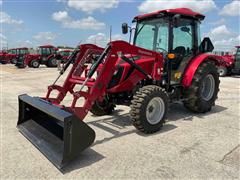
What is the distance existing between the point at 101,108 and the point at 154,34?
206cm

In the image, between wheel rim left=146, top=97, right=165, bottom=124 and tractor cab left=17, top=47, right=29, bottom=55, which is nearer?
wheel rim left=146, top=97, right=165, bottom=124

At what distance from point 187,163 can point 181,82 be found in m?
2.56

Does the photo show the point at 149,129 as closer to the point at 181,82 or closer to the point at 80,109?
the point at 80,109

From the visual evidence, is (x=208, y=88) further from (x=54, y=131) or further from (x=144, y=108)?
(x=54, y=131)

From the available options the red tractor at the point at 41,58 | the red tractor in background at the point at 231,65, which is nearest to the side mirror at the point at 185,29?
the red tractor in background at the point at 231,65

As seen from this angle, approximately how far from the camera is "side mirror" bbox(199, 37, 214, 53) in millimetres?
5798

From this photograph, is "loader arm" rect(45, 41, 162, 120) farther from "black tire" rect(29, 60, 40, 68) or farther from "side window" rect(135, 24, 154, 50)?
"black tire" rect(29, 60, 40, 68)

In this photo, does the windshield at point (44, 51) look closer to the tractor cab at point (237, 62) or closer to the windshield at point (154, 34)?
the tractor cab at point (237, 62)

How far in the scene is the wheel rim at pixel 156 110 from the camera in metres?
4.46

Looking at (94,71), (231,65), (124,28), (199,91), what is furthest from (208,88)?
(231,65)

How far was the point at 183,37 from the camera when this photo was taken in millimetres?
5520

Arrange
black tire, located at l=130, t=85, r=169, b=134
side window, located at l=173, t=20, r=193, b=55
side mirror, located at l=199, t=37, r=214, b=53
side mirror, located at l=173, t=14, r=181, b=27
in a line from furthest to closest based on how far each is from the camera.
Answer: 1. side mirror, located at l=199, t=37, r=214, b=53
2. side window, located at l=173, t=20, r=193, b=55
3. side mirror, located at l=173, t=14, r=181, b=27
4. black tire, located at l=130, t=85, r=169, b=134

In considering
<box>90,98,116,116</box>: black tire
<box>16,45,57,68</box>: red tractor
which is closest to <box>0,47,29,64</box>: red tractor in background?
<box>16,45,57,68</box>: red tractor

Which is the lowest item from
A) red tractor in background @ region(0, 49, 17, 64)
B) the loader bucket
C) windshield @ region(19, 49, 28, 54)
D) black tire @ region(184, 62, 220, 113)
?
the loader bucket
